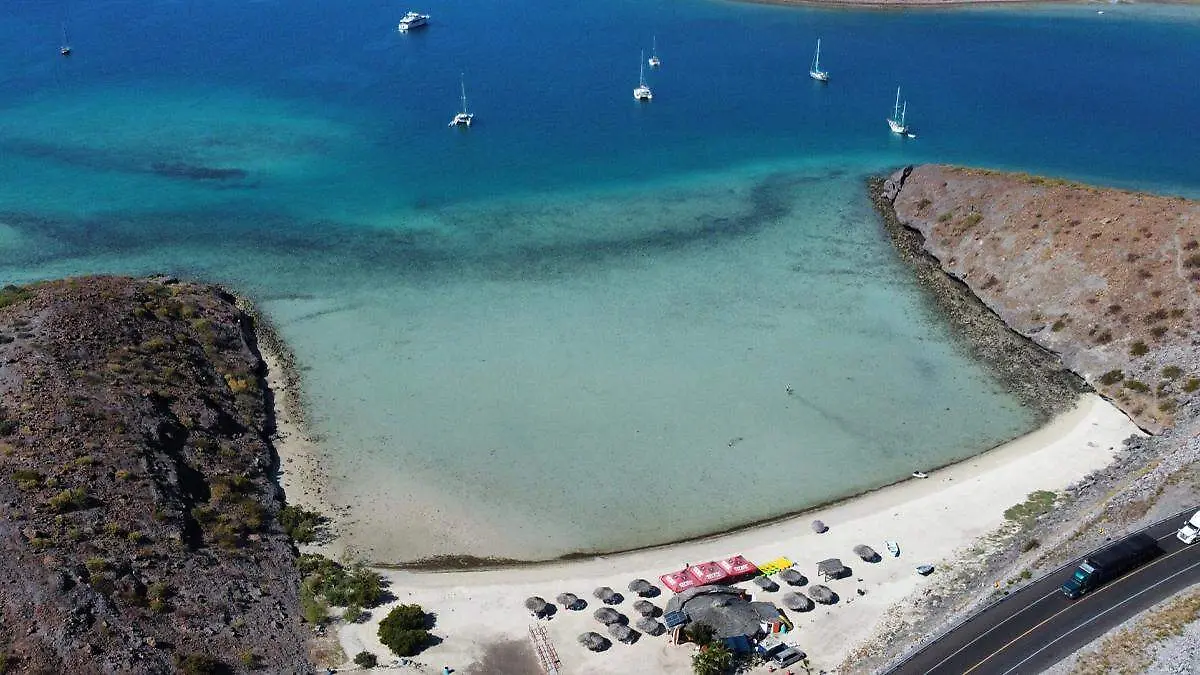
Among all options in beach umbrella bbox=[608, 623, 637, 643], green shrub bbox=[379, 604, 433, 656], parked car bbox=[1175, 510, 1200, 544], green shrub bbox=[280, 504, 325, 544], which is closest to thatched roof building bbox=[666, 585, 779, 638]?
beach umbrella bbox=[608, 623, 637, 643]

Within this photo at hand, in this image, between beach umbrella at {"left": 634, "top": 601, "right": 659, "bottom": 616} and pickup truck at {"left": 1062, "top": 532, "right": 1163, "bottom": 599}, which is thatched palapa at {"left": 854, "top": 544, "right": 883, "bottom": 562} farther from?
beach umbrella at {"left": 634, "top": 601, "right": 659, "bottom": 616}

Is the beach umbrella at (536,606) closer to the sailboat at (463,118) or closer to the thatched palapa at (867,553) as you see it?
the thatched palapa at (867,553)

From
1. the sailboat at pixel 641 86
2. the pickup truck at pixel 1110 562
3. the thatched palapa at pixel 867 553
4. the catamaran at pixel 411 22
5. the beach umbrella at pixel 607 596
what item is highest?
the catamaran at pixel 411 22

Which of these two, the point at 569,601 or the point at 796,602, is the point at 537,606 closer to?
the point at 569,601

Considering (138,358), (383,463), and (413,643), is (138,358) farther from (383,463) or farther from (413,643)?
(413,643)

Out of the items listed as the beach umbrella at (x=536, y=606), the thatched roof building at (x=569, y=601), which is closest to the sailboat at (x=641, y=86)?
the thatched roof building at (x=569, y=601)

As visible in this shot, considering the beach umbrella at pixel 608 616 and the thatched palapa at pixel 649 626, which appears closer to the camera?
the thatched palapa at pixel 649 626

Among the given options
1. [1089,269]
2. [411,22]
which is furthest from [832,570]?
[411,22]

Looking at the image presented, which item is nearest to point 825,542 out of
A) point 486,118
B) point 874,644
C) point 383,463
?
point 874,644
